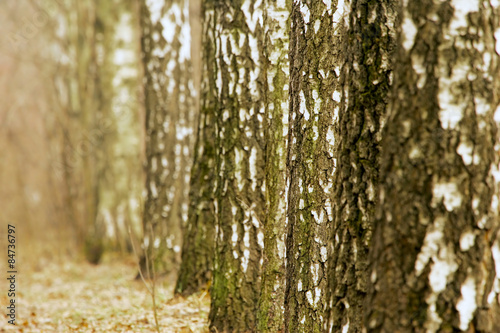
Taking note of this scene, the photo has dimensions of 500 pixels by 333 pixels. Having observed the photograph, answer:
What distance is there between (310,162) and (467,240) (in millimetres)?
1425

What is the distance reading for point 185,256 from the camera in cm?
603

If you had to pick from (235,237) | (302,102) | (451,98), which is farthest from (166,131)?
(451,98)

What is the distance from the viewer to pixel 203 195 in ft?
19.3

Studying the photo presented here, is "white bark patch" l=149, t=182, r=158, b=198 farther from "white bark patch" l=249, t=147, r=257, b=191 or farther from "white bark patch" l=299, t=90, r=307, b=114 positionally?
"white bark patch" l=299, t=90, r=307, b=114

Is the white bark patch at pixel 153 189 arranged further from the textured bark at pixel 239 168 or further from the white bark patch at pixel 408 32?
the white bark patch at pixel 408 32

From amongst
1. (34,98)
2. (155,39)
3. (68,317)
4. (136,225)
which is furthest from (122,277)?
(34,98)

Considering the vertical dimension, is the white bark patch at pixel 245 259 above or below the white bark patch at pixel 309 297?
above

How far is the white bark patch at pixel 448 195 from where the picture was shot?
2186 millimetres

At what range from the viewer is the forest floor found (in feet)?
17.2

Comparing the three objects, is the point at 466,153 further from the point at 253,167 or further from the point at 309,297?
the point at 253,167

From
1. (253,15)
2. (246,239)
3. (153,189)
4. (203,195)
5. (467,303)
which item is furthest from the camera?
(153,189)

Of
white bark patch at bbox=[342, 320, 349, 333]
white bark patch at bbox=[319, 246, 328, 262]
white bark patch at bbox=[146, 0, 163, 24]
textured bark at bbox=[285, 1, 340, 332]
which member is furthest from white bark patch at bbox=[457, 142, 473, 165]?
white bark patch at bbox=[146, 0, 163, 24]

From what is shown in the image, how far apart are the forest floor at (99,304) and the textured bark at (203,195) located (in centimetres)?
24

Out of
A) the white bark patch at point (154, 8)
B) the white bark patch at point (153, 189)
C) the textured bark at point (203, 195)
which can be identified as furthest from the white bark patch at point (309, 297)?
the white bark patch at point (154, 8)
